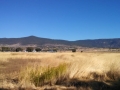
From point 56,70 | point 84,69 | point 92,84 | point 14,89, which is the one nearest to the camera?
point 14,89

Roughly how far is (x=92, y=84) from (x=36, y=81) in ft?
8.35

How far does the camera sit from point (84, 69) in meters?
13.6

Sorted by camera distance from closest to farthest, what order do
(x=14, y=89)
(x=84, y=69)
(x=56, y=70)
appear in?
(x=14, y=89) → (x=56, y=70) → (x=84, y=69)

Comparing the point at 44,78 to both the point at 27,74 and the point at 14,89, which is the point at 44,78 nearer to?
the point at 27,74

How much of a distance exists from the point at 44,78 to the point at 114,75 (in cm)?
362

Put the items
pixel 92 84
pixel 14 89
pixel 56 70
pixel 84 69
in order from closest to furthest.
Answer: pixel 14 89
pixel 92 84
pixel 56 70
pixel 84 69

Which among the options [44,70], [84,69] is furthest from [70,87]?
[84,69]

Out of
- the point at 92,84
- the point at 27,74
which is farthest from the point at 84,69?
the point at 27,74

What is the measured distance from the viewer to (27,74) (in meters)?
11.6

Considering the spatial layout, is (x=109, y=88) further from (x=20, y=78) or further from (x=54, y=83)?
(x=20, y=78)

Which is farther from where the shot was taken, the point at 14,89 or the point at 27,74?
the point at 27,74

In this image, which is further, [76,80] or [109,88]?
[76,80]

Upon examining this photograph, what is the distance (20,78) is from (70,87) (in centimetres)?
242

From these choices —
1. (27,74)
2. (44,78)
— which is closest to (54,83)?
(44,78)
